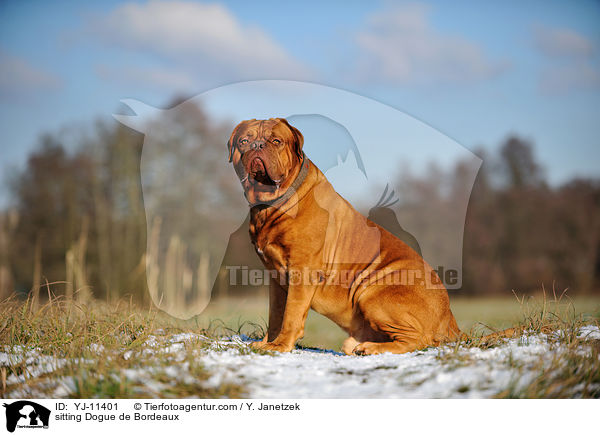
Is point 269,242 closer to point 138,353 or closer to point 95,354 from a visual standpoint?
point 138,353

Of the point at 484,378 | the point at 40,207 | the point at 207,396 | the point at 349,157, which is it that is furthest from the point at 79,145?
the point at 484,378

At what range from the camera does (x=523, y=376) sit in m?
2.93

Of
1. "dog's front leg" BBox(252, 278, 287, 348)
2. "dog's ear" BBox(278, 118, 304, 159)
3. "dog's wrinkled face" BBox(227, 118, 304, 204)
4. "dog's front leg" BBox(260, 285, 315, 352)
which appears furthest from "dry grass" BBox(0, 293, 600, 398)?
"dog's ear" BBox(278, 118, 304, 159)

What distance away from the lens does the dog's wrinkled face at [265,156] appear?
12.8 feet

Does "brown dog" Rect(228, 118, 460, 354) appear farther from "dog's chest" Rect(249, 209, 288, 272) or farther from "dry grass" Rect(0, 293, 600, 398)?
"dry grass" Rect(0, 293, 600, 398)

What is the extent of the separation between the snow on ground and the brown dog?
0.44 meters

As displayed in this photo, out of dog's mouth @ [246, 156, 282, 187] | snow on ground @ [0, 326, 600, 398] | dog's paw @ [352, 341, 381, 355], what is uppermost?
dog's mouth @ [246, 156, 282, 187]

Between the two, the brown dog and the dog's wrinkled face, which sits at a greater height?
the dog's wrinkled face

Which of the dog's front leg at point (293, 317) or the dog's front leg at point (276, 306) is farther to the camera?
the dog's front leg at point (276, 306)

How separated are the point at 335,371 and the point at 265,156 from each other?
1.81 m

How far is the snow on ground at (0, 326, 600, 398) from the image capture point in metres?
2.91

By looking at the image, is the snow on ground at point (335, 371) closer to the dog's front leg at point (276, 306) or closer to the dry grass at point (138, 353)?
the dry grass at point (138, 353)
